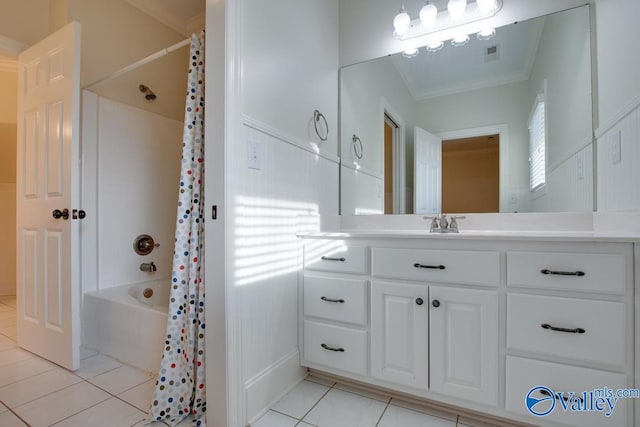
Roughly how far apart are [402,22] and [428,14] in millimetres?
157

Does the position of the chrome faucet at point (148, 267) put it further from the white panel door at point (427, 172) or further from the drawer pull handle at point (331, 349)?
the white panel door at point (427, 172)

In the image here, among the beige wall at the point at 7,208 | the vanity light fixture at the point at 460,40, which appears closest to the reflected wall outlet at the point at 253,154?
the vanity light fixture at the point at 460,40

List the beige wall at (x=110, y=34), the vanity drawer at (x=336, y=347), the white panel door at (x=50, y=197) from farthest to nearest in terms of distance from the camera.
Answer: the beige wall at (x=110, y=34) → the white panel door at (x=50, y=197) → the vanity drawer at (x=336, y=347)

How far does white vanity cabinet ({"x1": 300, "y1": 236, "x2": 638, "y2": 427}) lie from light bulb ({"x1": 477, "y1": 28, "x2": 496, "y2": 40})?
128 cm

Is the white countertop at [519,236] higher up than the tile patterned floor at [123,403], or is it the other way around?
the white countertop at [519,236]

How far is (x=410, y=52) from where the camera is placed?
194 centimetres

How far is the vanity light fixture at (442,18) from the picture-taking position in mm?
1710

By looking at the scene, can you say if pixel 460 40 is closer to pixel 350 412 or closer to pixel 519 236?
pixel 519 236

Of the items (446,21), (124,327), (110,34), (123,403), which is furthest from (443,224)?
(110,34)

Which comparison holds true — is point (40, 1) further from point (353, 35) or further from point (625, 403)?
point (625, 403)

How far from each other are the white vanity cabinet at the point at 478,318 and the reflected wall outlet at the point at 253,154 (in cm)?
55

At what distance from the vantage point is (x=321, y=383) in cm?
163

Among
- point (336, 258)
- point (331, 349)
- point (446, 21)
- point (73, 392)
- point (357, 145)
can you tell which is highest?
point (446, 21)

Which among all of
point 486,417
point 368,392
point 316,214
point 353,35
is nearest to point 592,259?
point 486,417
